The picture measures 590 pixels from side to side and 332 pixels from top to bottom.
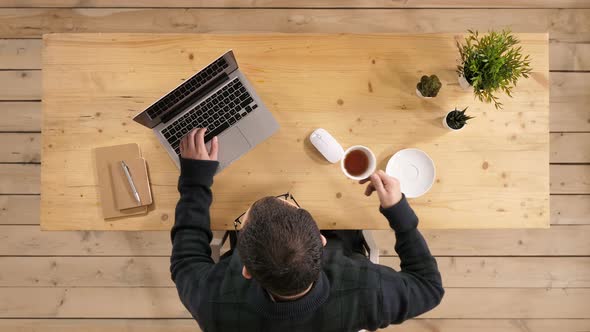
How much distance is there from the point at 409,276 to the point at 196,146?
756 millimetres

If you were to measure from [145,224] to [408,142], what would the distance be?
905 millimetres

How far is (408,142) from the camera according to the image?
1.36m

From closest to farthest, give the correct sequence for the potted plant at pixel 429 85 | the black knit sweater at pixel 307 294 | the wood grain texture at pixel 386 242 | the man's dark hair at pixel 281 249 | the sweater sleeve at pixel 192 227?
1. the man's dark hair at pixel 281 249
2. the black knit sweater at pixel 307 294
3. the sweater sleeve at pixel 192 227
4. the potted plant at pixel 429 85
5. the wood grain texture at pixel 386 242

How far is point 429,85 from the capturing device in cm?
129

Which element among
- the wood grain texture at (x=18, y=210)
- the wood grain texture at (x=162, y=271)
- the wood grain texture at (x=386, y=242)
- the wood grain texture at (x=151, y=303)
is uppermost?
the wood grain texture at (x=18, y=210)

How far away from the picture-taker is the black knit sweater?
42.2 inches

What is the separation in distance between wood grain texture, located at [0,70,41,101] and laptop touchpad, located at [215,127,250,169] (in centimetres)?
138

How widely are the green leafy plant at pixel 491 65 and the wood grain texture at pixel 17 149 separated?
2069mm

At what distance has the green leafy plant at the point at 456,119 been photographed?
1.30 m

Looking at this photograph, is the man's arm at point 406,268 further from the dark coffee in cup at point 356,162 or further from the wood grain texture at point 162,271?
the wood grain texture at point 162,271

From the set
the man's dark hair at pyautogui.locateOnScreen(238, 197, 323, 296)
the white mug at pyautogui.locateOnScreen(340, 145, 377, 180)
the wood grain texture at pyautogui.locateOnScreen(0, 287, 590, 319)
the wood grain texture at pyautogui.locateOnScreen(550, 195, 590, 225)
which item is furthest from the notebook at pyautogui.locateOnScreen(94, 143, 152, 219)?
the wood grain texture at pyautogui.locateOnScreen(550, 195, 590, 225)

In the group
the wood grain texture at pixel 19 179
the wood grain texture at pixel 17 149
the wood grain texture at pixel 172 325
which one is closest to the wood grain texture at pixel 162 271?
the wood grain texture at pixel 172 325

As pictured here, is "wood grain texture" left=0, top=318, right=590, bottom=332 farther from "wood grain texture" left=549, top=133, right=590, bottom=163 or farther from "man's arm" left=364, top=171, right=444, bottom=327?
"man's arm" left=364, top=171, right=444, bottom=327

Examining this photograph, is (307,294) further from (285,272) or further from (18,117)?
(18,117)
